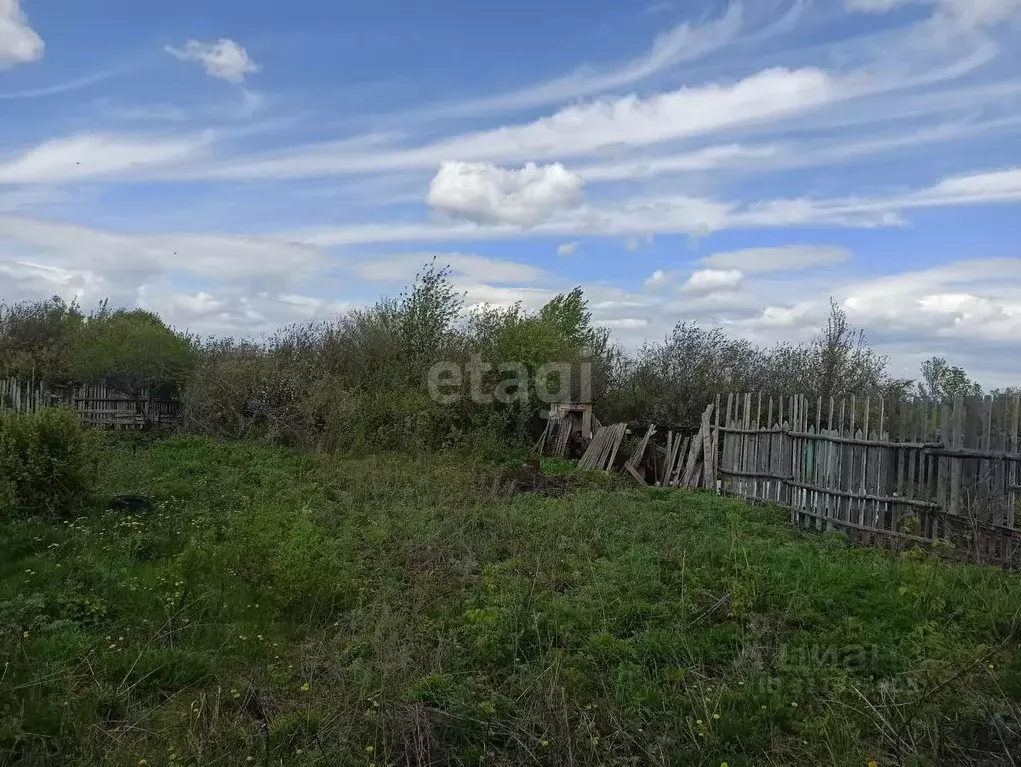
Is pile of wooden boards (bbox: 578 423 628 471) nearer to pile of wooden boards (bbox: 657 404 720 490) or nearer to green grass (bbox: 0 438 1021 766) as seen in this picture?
pile of wooden boards (bbox: 657 404 720 490)

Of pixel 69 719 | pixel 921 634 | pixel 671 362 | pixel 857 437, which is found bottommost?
pixel 69 719

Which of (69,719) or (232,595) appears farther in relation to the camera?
(232,595)

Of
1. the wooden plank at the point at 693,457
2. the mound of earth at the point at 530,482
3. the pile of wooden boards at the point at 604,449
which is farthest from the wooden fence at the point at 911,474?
the pile of wooden boards at the point at 604,449

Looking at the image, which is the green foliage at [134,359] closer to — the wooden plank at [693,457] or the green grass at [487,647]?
the green grass at [487,647]

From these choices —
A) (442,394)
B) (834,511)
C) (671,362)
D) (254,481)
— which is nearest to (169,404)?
(442,394)

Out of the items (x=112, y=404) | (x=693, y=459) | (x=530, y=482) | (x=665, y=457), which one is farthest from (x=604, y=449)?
(x=112, y=404)

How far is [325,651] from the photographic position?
461 cm

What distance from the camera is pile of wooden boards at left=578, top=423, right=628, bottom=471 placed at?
14.0 metres

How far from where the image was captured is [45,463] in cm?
775

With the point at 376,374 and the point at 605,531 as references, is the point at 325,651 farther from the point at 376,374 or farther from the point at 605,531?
the point at 376,374

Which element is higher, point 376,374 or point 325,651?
point 376,374

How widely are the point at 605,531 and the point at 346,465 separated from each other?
628 centimetres

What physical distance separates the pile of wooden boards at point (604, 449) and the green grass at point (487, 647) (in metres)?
6.39

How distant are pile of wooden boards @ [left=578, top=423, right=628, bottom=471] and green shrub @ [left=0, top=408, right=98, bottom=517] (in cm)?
857
